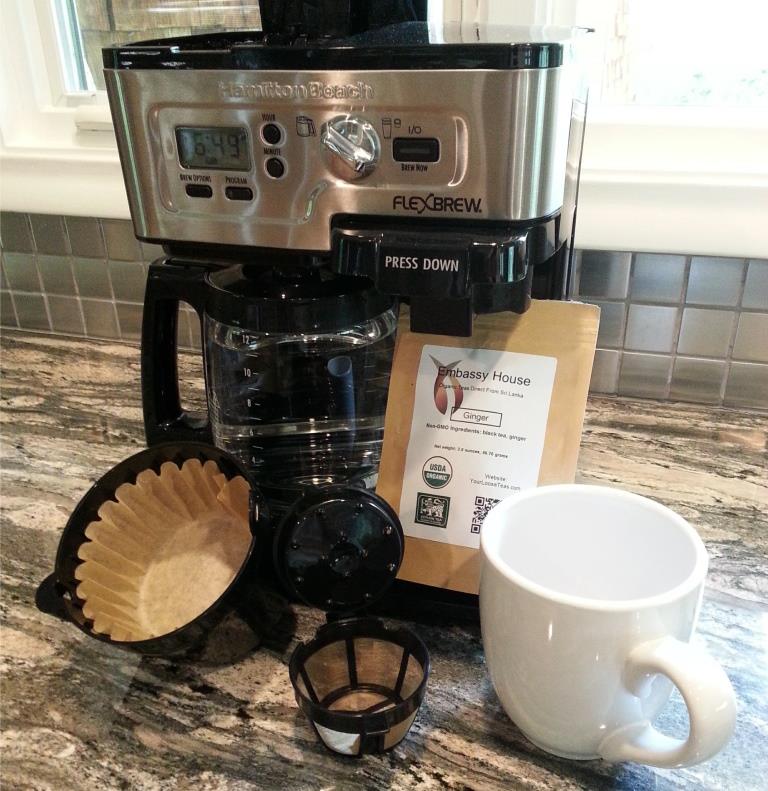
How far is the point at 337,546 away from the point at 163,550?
15 centimetres

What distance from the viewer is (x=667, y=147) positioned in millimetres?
805

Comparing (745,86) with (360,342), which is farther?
(745,86)

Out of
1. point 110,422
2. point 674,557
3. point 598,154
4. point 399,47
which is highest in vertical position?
point 399,47

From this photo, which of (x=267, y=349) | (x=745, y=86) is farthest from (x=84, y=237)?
(x=745, y=86)

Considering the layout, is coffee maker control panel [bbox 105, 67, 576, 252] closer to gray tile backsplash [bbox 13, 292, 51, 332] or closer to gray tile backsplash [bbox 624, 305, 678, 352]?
gray tile backsplash [bbox 624, 305, 678, 352]

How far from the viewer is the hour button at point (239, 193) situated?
450mm

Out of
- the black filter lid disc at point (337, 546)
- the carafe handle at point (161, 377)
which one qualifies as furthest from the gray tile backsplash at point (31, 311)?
Result: the black filter lid disc at point (337, 546)

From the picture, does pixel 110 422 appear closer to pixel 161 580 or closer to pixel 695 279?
pixel 161 580

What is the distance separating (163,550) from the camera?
0.53 m

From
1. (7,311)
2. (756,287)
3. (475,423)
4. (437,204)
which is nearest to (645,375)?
(756,287)

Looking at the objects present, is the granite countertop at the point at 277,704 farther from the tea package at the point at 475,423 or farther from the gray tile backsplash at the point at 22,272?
the gray tile backsplash at the point at 22,272

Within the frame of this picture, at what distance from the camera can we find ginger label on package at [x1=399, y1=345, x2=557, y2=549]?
507mm

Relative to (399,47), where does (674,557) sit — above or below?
below

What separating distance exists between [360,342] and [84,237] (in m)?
0.61
